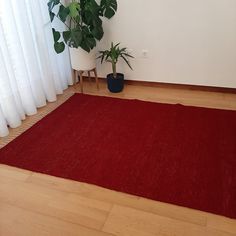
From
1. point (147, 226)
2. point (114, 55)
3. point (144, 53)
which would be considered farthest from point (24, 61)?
point (147, 226)

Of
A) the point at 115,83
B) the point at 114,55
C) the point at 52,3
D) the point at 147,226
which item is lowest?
the point at 147,226

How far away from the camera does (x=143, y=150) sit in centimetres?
200

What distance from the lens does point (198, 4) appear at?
2.57m

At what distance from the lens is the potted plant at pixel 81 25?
2.55 m

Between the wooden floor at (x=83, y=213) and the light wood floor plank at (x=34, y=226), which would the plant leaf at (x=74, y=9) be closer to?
the wooden floor at (x=83, y=213)

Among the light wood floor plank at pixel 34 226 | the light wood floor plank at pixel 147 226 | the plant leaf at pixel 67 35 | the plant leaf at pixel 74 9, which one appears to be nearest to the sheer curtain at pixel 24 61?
the plant leaf at pixel 67 35

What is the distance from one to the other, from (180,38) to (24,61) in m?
1.66

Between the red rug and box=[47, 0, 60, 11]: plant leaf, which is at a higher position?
box=[47, 0, 60, 11]: plant leaf

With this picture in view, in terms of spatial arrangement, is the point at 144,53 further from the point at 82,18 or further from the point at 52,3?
the point at 52,3

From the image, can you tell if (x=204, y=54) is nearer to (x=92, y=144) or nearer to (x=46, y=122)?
(x=92, y=144)

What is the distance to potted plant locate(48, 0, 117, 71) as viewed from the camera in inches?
100

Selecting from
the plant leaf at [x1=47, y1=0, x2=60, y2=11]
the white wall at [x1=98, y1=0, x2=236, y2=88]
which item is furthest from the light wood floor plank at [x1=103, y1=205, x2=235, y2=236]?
the plant leaf at [x1=47, y1=0, x2=60, y2=11]

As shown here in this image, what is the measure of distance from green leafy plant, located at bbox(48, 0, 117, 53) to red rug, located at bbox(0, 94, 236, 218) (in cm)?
69

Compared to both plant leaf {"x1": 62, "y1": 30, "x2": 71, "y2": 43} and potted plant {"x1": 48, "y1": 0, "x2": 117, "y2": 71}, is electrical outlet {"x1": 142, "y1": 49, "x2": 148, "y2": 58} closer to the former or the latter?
potted plant {"x1": 48, "y1": 0, "x2": 117, "y2": 71}
